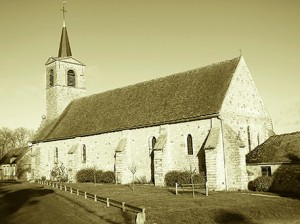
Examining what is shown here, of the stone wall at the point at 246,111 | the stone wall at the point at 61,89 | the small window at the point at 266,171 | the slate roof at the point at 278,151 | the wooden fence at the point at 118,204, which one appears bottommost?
the wooden fence at the point at 118,204

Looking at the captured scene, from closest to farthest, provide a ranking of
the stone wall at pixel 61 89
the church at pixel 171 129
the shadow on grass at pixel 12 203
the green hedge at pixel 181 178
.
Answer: the shadow on grass at pixel 12 203 < the church at pixel 171 129 < the green hedge at pixel 181 178 < the stone wall at pixel 61 89

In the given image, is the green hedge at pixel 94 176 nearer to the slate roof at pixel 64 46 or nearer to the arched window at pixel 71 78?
the arched window at pixel 71 78

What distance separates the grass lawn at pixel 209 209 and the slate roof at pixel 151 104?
8960 millimetres

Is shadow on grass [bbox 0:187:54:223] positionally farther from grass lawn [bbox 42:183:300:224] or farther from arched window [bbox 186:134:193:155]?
arched window [bbox 186:134:193:155]

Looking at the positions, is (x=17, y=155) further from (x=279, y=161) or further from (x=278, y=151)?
(x=279, y=161)

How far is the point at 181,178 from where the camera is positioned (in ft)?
96.6

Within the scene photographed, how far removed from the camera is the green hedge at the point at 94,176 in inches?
1417

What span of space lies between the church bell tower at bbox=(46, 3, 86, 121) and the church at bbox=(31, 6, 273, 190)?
13.6 ft

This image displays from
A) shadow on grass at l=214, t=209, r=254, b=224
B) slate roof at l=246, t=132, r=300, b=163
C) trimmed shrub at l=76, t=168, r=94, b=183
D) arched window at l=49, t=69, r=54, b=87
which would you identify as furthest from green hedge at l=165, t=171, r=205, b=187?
arched window at l=49, t=69, r=54, b=87

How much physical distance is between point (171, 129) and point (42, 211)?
50.0 ft

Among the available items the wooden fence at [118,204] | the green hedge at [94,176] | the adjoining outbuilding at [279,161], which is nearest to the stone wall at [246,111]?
the adjoining outbuilding at [279,161]

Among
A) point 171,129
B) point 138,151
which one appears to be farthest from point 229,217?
point 138,151

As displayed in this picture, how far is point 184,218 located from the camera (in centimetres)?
1742

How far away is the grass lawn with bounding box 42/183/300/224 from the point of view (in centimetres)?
1739
